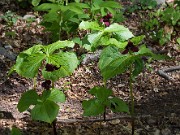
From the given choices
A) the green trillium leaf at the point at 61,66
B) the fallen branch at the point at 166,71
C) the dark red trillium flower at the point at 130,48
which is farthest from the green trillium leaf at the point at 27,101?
the fallen branch at the point at 166,71

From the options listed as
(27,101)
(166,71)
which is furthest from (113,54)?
(166,71)

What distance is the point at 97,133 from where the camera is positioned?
3652mm

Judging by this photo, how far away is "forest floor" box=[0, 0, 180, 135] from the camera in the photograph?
3.75 metres

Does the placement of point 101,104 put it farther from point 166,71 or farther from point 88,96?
point 166,71

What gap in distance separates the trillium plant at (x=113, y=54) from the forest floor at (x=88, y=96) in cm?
46

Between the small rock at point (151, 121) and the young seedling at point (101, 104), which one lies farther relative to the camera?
the small rock at point (151, 121)

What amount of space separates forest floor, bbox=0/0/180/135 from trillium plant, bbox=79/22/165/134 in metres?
0.46

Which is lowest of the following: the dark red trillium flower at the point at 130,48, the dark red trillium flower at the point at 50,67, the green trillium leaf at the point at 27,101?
the green trillium leaf at the point at 27,101

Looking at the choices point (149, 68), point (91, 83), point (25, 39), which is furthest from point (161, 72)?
point (25, 39)

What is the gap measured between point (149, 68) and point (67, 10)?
4.76 ft

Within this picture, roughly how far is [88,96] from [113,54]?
63.7 inches

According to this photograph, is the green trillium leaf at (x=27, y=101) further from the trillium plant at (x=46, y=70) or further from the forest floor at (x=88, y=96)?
the forest floor at (x=88, y=96)

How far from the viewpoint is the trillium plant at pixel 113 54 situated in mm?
2863

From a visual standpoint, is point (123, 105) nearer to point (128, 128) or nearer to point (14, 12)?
point (128, 128)
